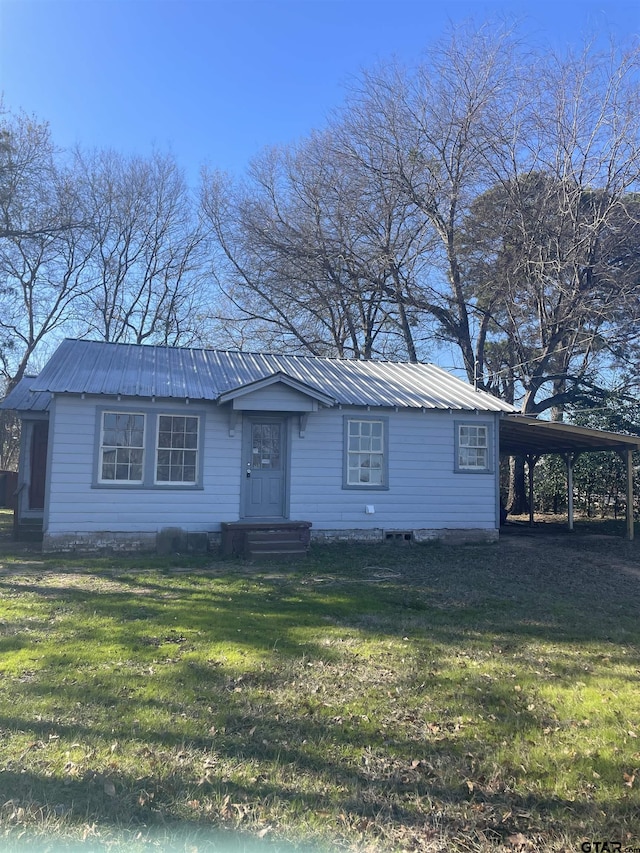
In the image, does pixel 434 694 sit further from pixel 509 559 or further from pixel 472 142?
pixel 472 142

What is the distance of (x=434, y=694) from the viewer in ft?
15.8

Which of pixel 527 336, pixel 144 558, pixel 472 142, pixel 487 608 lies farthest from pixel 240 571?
pixel 472 142

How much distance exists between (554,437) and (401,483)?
4687 millimetres

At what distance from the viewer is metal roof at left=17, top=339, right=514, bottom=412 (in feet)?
38.3

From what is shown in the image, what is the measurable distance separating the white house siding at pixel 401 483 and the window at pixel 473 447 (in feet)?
0.57

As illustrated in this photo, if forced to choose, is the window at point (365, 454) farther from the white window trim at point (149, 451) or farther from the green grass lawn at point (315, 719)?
the green grass lawn at point (315, 719)

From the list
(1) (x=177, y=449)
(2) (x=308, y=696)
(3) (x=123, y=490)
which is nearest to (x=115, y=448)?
(3) (x=123, y=490)

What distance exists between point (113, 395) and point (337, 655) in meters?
7.30

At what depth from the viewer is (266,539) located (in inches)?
437

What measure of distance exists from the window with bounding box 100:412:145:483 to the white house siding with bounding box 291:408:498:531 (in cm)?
304

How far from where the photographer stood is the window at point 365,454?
42.1 ft

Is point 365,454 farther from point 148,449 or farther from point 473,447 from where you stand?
point 148,449

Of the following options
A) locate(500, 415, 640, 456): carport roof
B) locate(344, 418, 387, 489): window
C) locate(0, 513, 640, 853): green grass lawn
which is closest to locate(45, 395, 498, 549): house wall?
locate(344, 418, 387, 489): window

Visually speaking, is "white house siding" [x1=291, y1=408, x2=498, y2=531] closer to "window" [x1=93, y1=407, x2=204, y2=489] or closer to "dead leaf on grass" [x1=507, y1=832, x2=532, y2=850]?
"window" [x1=93, y1=407, x2=204, y2=489]
